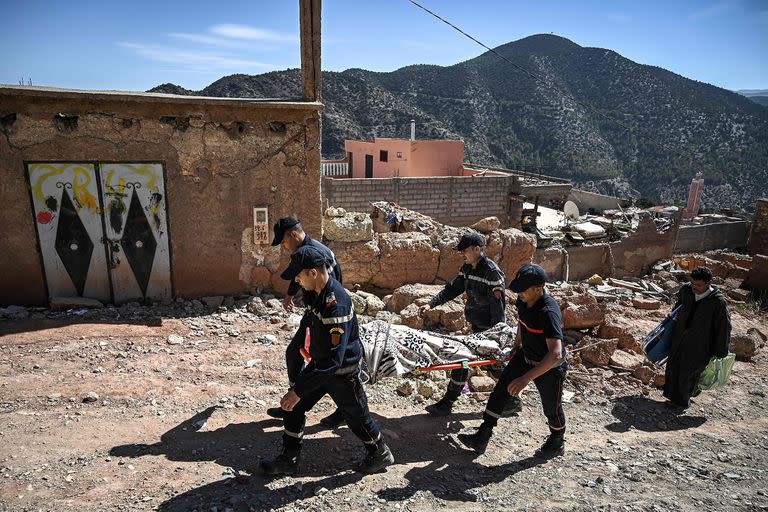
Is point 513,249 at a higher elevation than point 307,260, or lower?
lower

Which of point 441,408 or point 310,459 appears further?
point 441,408

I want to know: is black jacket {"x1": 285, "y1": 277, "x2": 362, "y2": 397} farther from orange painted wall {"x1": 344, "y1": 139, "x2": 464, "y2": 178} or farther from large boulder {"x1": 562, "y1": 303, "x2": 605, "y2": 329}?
orange painted wall {"x1": 344, "y1": 139, "x2": 464, "y2": 178}

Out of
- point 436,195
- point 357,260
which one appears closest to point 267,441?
point 357,260

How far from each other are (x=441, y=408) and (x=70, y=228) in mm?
5204

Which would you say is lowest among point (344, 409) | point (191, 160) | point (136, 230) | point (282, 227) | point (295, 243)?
point (344, 409)

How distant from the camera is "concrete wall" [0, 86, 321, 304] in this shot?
6.15m

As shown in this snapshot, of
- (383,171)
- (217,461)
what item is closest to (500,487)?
(217,461)

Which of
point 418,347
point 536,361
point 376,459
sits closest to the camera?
point 376,459

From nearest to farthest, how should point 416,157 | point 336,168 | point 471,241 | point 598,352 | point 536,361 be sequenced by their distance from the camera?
1. point 536,361
2. point 471,241
3. point 598,352
4. point 416,157
5. point 336,168

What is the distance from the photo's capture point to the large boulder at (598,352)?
6.10 m

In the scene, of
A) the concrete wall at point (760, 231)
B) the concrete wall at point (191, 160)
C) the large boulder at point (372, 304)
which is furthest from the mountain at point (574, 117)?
the large boulder at point (372, 304)

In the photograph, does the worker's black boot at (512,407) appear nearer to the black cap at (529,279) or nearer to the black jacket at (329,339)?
the black cap at (529,279)

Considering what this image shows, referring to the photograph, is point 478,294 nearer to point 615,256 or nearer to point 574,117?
point 615,256

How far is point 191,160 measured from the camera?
6.75 meters
